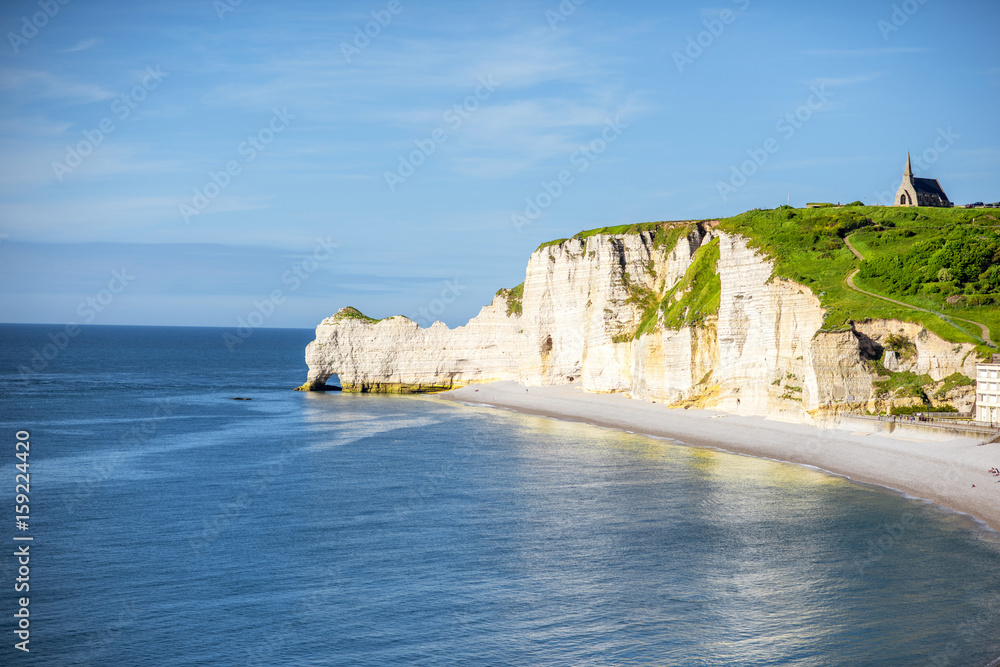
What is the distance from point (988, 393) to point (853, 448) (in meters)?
7.14

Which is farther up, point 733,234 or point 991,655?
point 733,234

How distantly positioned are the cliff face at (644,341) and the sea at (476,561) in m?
7.99

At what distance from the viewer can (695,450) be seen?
50250 millimetres

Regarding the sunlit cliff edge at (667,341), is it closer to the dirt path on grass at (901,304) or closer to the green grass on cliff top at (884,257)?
the green grass on cliff top at (884,257)

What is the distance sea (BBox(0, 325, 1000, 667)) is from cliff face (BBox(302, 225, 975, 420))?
26.2 feet

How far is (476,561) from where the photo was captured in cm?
2823

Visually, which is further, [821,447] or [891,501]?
[821,447]

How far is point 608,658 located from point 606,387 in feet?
182

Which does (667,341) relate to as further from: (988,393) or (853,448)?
A: (988,393)

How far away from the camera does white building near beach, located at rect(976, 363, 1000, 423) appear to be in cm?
4122

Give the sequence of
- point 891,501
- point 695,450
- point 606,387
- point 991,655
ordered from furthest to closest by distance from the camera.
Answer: point 606,387
point 695,450
point 891,501
point 991,655

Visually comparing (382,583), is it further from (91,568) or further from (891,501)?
(891,501)

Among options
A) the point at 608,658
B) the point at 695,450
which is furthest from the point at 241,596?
the point at 695,450

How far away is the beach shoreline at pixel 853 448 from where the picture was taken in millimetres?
35781
